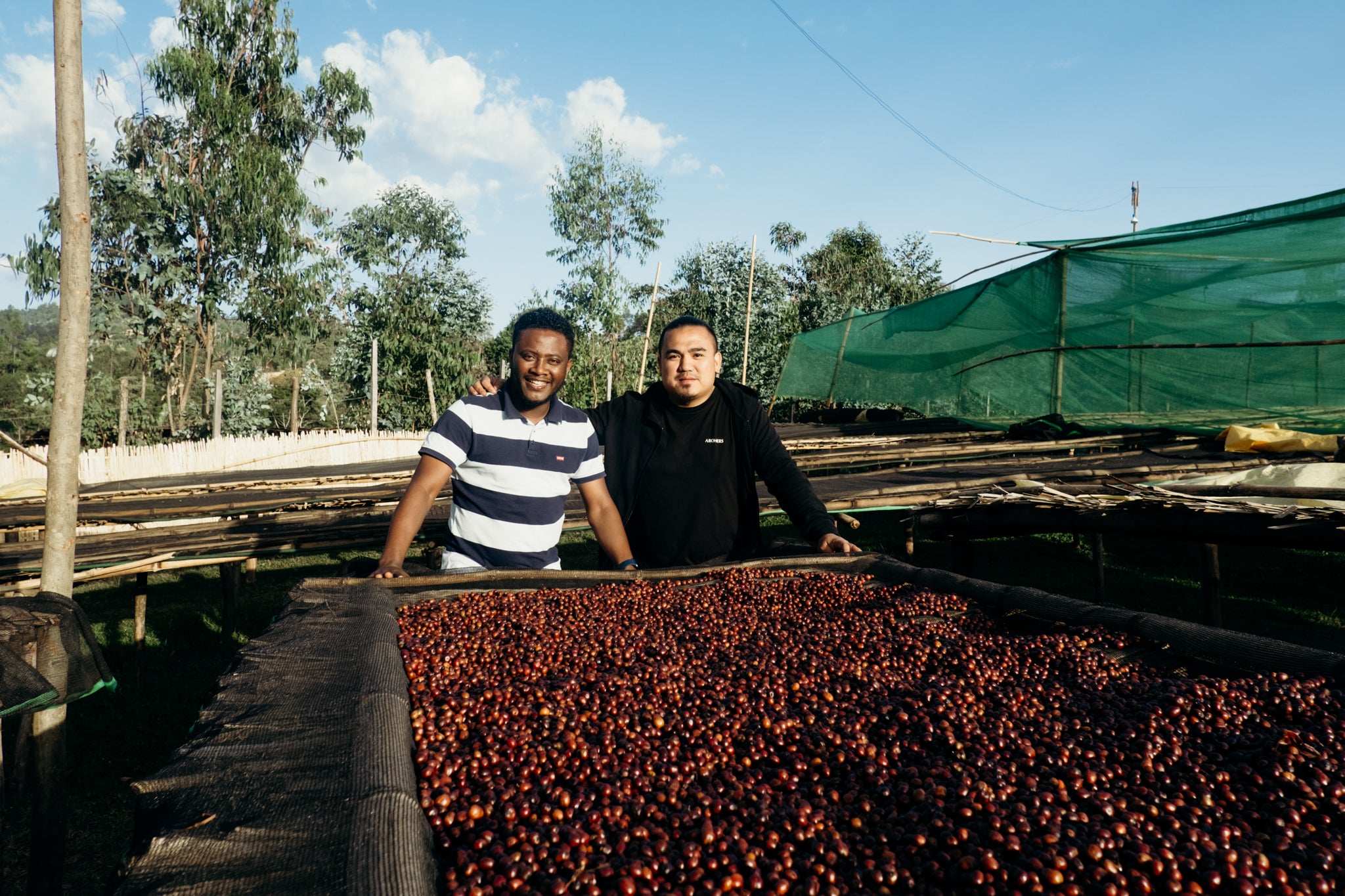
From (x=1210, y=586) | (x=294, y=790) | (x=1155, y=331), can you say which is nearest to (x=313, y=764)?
(x=294, y=790)

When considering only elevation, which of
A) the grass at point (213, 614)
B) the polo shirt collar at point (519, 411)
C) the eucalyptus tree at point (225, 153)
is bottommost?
the grass at point (213, 614)

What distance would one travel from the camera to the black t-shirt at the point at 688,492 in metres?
3.12

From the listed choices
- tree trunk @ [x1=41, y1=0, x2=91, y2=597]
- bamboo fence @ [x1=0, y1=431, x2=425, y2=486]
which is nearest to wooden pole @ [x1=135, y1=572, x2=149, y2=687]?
tree trunk @ [x1=41, y1=0, x2=91, y2=597]

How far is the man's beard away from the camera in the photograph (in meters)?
2.65

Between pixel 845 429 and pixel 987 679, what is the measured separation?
7860 millimetres

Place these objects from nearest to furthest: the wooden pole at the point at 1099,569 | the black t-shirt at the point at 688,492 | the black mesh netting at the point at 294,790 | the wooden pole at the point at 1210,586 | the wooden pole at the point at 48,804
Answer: the black mesh netting at the point at 294,790 < the wooden pole at the point at 48,804 < the black t-shirt at the point at 688,492 < the wooden pole at the point at 1210,586 < the wooden pole at the point at 1099,569

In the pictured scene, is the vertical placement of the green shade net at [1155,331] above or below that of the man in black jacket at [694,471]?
above

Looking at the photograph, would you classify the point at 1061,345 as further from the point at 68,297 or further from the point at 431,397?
the point at 68,297

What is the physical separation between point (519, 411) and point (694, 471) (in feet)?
2.58

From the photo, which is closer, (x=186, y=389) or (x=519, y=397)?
(x=519, y=397)

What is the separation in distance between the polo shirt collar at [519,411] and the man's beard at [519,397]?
0.04 ft

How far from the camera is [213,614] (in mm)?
5875

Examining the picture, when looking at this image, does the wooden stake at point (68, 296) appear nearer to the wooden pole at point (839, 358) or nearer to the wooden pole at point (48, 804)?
the wooden pole at point (48, 804)

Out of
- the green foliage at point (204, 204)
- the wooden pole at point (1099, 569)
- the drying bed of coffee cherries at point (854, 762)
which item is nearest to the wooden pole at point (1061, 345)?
the wooden pole at point (1099, 569)
